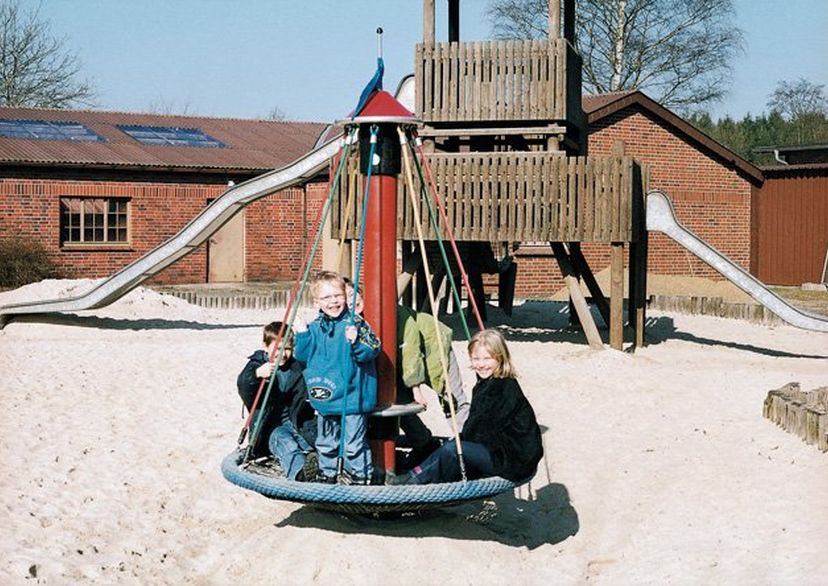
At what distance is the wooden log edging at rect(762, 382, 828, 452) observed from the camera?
1043 cm

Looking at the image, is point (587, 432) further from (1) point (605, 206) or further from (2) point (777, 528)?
(1) point (605, 206)

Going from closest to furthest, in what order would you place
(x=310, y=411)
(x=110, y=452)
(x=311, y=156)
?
(x=310, y=411)
(x=110, y=452)
(x=311, y=156)

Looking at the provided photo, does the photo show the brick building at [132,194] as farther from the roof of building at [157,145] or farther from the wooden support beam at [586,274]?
the wooden support beam at [586,274]

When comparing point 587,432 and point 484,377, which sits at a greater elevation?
point 484,377

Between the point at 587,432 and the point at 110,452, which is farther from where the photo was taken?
the point at 587,432

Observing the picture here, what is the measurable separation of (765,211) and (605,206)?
55.6 feet

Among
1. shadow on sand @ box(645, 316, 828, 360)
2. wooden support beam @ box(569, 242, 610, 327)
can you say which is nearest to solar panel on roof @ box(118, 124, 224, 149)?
shadow on sand @ box(645, 316, 828, 360)

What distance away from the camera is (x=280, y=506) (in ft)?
31.2

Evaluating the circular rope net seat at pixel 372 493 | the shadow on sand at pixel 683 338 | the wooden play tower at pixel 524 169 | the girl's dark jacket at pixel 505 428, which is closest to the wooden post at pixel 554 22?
the wooden play tower at pixel 524 169

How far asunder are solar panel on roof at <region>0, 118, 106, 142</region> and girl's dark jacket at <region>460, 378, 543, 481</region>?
2361 cm

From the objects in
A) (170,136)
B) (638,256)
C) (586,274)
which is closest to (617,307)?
(638,256)

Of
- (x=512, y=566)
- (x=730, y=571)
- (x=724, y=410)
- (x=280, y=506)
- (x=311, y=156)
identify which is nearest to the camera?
(x=730, y=571)

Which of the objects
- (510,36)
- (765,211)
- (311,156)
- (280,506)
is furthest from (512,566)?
(510,36)

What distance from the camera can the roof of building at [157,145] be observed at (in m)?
28.4
